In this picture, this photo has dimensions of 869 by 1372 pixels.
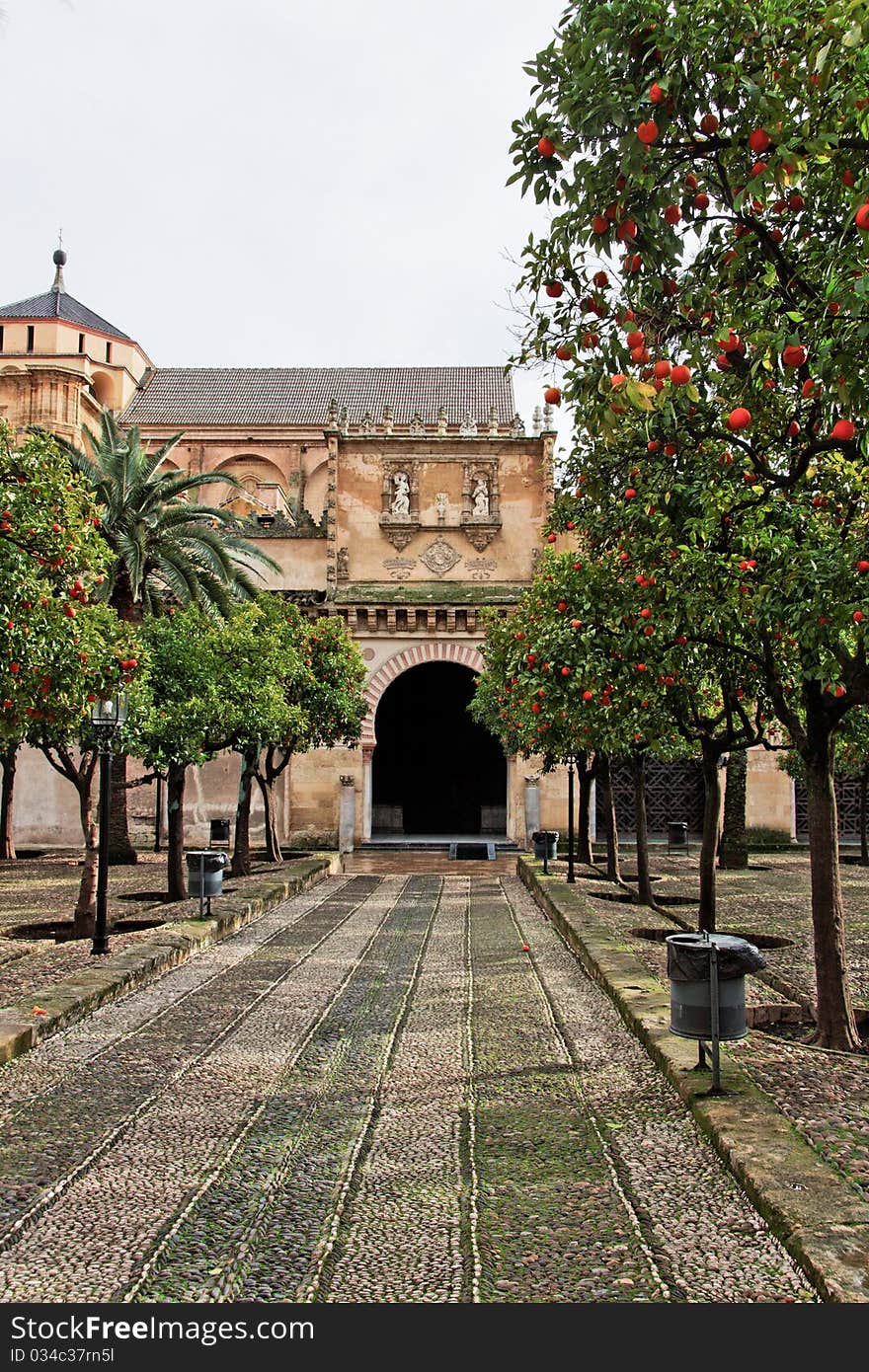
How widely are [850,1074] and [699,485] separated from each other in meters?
3.11

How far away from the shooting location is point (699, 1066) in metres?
5.41

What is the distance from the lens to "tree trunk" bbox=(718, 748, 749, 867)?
1986cm

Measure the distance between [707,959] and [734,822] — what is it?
15.6 metres

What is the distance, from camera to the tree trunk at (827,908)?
629 centimetres

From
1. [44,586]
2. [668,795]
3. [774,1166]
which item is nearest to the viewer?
[774,1166]

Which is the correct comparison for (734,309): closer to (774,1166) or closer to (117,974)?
(774,1166)

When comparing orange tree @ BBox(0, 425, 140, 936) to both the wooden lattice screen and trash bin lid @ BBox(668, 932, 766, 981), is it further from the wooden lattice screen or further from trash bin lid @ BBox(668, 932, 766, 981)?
the wooden lattice screen

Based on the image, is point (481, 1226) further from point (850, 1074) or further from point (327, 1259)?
point (850, 1074)

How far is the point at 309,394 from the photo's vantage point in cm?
4062

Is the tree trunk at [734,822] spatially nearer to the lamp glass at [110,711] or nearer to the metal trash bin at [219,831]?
the metal trash bin at [219,831]

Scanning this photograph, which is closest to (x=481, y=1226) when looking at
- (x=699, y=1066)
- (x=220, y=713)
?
(x=699, y=1066)

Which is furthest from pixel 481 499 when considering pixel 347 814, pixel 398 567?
pixel 347 814

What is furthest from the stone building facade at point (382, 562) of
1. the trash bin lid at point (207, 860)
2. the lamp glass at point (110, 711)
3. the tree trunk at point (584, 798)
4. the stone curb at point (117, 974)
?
the lamp glass at point (110, 711)

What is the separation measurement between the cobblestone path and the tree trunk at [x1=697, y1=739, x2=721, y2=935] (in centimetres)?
193
